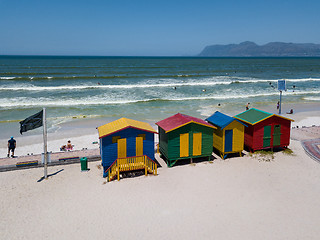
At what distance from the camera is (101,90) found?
143 feet

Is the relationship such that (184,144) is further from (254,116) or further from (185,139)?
(254,116)

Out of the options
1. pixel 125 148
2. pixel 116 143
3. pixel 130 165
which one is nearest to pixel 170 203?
pixel 130 165

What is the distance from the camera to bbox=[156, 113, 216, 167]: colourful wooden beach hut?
13422 mm

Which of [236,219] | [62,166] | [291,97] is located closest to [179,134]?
[236,219]

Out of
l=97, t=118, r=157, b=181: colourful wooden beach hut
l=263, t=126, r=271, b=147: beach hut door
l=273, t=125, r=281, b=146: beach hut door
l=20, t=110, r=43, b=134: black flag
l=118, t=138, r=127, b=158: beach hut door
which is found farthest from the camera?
l=273, t=125, r=281, b=146: beach hut door

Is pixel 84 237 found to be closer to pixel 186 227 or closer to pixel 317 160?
pixel 186 227

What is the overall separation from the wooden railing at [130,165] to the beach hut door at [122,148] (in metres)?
0.26

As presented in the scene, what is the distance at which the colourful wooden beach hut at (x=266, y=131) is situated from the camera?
14859 mm

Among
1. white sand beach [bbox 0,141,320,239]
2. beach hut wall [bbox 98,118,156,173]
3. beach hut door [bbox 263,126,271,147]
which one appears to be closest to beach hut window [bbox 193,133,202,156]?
white sand beach [bbox 0,141,320,239]

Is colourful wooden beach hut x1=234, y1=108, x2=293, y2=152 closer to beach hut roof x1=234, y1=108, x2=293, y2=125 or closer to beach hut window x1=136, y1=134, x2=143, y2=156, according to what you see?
beach hut roof x1=234, y1=108, x2=293, y2=125

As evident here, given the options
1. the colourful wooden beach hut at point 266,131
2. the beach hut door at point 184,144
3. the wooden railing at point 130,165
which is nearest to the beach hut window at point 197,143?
the beach hut door at point 184,144

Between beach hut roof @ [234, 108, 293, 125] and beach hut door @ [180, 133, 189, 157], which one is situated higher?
beach hut roof @ [234, 108, 293, 125]

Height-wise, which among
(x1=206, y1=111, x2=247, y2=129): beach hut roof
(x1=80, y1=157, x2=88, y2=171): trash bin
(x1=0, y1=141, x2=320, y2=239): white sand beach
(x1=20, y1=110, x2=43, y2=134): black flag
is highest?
(x1=20, y1=110, x2=43, y2=134): black flag

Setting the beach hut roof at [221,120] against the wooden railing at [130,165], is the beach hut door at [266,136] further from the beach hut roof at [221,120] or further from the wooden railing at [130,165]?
the wooden railing at [130,165]
